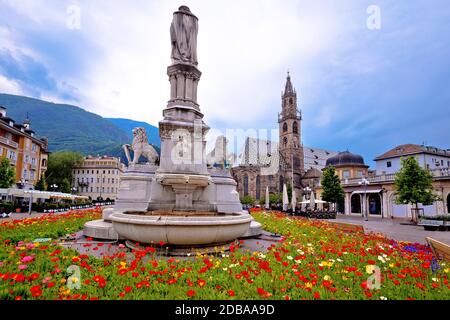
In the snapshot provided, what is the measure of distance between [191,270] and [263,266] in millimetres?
1233

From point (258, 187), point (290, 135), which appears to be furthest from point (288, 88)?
point (258, 187)

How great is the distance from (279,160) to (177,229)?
77.6m

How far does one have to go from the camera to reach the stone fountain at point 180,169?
9.08 m

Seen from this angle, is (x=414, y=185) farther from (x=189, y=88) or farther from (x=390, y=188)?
(x=189, y=88)

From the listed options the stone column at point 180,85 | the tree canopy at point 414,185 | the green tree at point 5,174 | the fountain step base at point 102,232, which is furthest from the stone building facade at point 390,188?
the green tree at point 5,174

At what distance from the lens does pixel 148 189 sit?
33.4ft

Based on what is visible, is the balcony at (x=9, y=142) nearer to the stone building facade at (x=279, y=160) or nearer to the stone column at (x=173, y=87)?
the stone column at (x=173, y=87)

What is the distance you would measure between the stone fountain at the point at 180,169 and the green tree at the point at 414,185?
76.6 feet

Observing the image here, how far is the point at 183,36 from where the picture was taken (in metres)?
11.6

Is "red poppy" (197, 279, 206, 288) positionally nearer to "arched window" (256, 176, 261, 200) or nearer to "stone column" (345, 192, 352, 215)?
"stone column" (345, 192, 352, 215)

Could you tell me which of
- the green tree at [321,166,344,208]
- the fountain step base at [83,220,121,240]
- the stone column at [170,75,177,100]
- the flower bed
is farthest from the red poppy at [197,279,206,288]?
the green tree at [321,166,344,208]

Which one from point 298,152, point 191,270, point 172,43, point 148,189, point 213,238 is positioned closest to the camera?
point 191,270
